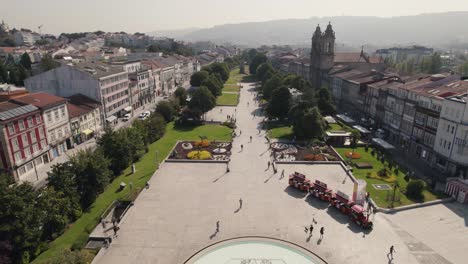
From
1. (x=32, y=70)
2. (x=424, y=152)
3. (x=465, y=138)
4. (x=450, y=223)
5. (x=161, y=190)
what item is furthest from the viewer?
(x=32, y=70)

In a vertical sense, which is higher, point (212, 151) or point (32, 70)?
point (32, 70)

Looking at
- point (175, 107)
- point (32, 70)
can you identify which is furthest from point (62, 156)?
point (32, 70)

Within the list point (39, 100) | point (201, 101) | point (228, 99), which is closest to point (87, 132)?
point (39, 100)

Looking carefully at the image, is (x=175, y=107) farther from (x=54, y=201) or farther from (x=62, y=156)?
(x=54, y=201)

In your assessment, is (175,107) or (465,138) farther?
(175,107)

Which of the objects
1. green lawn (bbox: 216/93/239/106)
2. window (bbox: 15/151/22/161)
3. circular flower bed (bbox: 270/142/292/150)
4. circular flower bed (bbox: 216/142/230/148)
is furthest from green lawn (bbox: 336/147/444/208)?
window (bbox: 15/151/22/161)

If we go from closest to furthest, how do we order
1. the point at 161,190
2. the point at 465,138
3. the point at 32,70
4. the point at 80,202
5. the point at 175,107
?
the point at 80,202
the point at 161,190
the point at 465,138
the point at 175,107
the point at 32,70
